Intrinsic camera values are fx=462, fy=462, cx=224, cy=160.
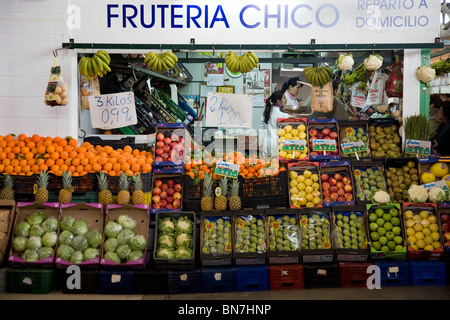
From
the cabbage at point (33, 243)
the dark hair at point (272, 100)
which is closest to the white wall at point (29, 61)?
the cabbage at point (33, 243)

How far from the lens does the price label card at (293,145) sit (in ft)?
18.6

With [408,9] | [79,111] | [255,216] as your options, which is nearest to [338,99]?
[408,9]

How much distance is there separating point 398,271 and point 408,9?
3.19 meters

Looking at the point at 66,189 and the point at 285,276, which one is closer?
the point at 285,276

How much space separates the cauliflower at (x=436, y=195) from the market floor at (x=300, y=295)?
3.09 feet

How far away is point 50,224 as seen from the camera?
4730mm

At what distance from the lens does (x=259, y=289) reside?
467 centimetres

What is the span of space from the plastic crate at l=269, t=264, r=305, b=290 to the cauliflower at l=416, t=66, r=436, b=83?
286 cm

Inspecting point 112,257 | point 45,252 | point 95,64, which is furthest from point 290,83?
point 45,252

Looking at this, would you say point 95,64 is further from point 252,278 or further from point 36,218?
point 252,278

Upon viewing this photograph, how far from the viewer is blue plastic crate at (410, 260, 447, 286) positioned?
15.4ft

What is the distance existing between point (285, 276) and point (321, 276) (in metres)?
0.37

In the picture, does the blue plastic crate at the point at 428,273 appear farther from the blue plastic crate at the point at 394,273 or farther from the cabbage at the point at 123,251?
the cabbage at the point at 123,251

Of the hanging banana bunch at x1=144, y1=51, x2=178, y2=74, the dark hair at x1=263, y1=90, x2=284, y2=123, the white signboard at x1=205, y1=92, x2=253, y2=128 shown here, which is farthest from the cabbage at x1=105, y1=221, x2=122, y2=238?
the dark hair at x1=263, y1=90, x2=284, y2=123
